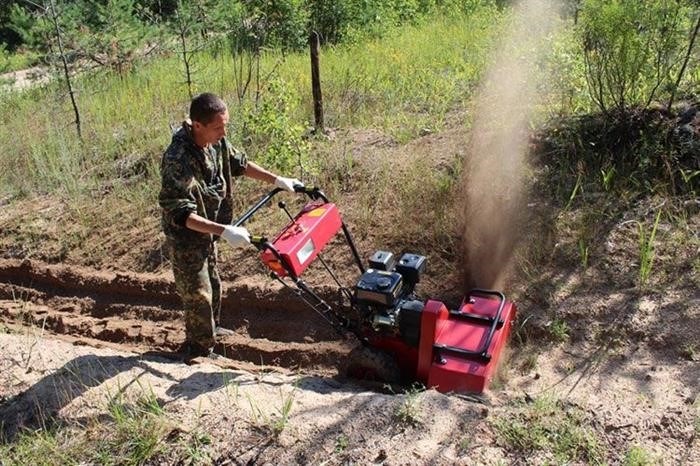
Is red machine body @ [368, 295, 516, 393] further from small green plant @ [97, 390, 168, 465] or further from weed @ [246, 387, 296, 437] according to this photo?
small green plant @ [97, 390, 168, 465]

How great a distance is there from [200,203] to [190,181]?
237 millimetres

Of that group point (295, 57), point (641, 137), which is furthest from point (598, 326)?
point (295, 57)

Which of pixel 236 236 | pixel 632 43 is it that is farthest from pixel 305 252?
pixel 632 43

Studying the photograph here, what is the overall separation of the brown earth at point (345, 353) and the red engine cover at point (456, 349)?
130 mm

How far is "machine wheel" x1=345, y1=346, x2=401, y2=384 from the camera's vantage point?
432 centimetres

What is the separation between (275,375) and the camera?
15.0 feet

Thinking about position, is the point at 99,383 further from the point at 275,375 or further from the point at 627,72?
the point at 627,72

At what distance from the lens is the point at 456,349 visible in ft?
13.0

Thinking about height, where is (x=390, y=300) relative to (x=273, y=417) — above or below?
above

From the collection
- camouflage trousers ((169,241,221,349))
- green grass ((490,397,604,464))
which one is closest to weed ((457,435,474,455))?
green grass ((490,397,604,464))

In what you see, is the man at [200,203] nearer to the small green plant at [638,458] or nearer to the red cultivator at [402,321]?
the red cultivator at [402,321]

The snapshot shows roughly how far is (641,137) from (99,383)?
4.64 meters

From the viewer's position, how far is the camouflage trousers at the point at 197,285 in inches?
175

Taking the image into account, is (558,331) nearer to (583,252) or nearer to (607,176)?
(583,252)
